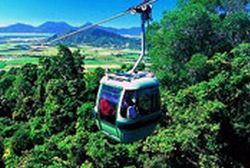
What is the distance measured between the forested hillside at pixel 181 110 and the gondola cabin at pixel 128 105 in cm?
1431

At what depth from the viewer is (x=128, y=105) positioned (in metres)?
15.5

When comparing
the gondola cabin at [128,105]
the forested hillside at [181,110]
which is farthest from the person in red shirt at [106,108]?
the forested hillside at [181,110]

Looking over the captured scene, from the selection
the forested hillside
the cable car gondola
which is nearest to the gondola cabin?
the cable car gondola

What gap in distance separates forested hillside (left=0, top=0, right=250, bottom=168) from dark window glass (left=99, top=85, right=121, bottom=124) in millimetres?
14502

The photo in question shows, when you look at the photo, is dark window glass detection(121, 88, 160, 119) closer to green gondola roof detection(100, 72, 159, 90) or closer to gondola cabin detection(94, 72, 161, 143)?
gondola cabin detection(94, 72, 161, 143)

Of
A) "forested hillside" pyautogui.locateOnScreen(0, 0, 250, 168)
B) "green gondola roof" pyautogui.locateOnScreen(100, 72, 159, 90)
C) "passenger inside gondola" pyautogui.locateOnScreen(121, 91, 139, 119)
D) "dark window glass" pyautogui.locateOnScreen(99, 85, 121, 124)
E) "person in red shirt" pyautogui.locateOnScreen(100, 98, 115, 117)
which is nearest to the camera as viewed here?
"green gondola roof" pyautogui.locateOnScreen(100, 72, 159, 90)

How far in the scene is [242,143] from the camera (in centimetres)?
3369

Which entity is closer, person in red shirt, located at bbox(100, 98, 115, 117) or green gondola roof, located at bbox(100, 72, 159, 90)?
green gondola roof, located at bbox(100, 72, 159, 90)

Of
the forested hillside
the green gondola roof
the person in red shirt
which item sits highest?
the green gondola roof

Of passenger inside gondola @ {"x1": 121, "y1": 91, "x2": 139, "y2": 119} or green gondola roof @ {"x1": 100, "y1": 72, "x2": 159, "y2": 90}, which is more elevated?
green gondola roof @ {"x1": 100, "y1": 72, "x2": 159, "y2": 90}

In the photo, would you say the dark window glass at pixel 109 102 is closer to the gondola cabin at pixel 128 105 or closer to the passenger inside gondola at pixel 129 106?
the gondola cabin at pixel 128 105

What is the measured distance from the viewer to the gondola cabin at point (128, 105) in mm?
15539

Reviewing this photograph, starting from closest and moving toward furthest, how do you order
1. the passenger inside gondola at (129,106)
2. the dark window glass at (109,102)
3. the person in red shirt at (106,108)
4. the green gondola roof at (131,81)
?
the green gondola roof at (131,81) < the passenger inside gondola at (129,106) < the dark window glass at (109,102) < the person in red shirt at (106,108)

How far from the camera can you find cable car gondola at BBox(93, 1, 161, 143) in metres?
15.5
